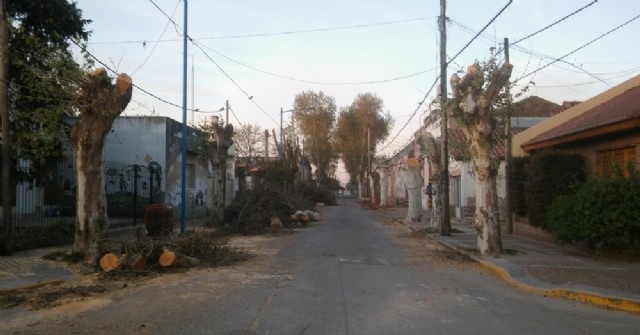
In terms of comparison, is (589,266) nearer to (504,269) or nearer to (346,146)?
(504,269)

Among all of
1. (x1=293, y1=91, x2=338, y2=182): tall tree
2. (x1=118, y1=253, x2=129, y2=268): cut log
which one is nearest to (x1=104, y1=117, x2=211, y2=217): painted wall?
(x1=118, y1=253, x2=129, y2=268): cut log

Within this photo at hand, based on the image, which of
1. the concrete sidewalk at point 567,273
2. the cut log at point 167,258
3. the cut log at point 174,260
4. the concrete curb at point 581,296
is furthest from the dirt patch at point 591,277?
the cut log at point 167,258

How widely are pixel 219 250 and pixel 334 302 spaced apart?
215 inches

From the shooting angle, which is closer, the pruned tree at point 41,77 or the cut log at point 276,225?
the pruned tree at point 41,77

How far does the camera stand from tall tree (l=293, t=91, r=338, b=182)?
64.2 m

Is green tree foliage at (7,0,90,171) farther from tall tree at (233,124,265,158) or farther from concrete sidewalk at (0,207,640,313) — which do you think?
tall tree at (233,124,265,158)

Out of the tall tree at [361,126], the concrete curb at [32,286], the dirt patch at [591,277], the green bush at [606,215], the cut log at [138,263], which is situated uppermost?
the tall tree at [361,126]

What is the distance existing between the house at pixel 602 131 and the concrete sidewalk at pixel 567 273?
7.74ft

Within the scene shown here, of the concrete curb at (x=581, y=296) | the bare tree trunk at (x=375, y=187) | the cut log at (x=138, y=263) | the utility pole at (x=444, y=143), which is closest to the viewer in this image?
the concrete curb at (x=581, y=296)

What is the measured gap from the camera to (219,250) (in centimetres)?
1338

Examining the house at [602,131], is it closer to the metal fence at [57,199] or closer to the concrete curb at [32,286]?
the concrete curb at [32,286]

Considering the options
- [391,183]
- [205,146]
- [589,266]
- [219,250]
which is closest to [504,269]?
[589,266]

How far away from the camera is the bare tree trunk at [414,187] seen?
2641 centimetres

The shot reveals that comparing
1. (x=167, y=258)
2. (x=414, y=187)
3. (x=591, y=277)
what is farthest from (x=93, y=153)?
(x=414, y=187)
